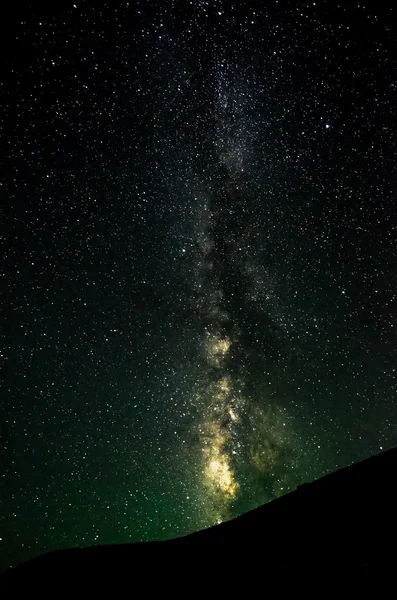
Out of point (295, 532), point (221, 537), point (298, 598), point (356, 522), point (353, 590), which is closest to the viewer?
point (353, 590)

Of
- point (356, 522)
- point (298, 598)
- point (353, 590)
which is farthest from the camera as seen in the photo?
point (356, 522)

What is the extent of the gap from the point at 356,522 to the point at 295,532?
0.71 m

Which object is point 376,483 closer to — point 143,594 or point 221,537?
point 221,537

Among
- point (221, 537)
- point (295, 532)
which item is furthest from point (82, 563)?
point (295, 532)

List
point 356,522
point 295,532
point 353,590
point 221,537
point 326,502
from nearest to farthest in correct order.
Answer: point 353,590 → point 356,522 → point 295,532 → point 326,502 → point 221,537

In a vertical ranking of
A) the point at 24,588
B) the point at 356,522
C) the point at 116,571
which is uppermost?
the point at 24,588

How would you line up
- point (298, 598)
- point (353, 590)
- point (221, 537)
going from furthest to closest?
point (221, 537)
point (298, 598)
point (353, 590)

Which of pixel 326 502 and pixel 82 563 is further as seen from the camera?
pixel 82 563

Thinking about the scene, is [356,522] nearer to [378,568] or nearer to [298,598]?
[378,568]

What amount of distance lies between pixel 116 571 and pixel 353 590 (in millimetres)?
2921

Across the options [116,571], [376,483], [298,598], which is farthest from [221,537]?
[376,483]

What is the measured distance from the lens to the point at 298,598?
3.11 m

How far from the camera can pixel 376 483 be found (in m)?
4.12

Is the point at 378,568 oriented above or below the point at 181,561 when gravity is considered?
below
